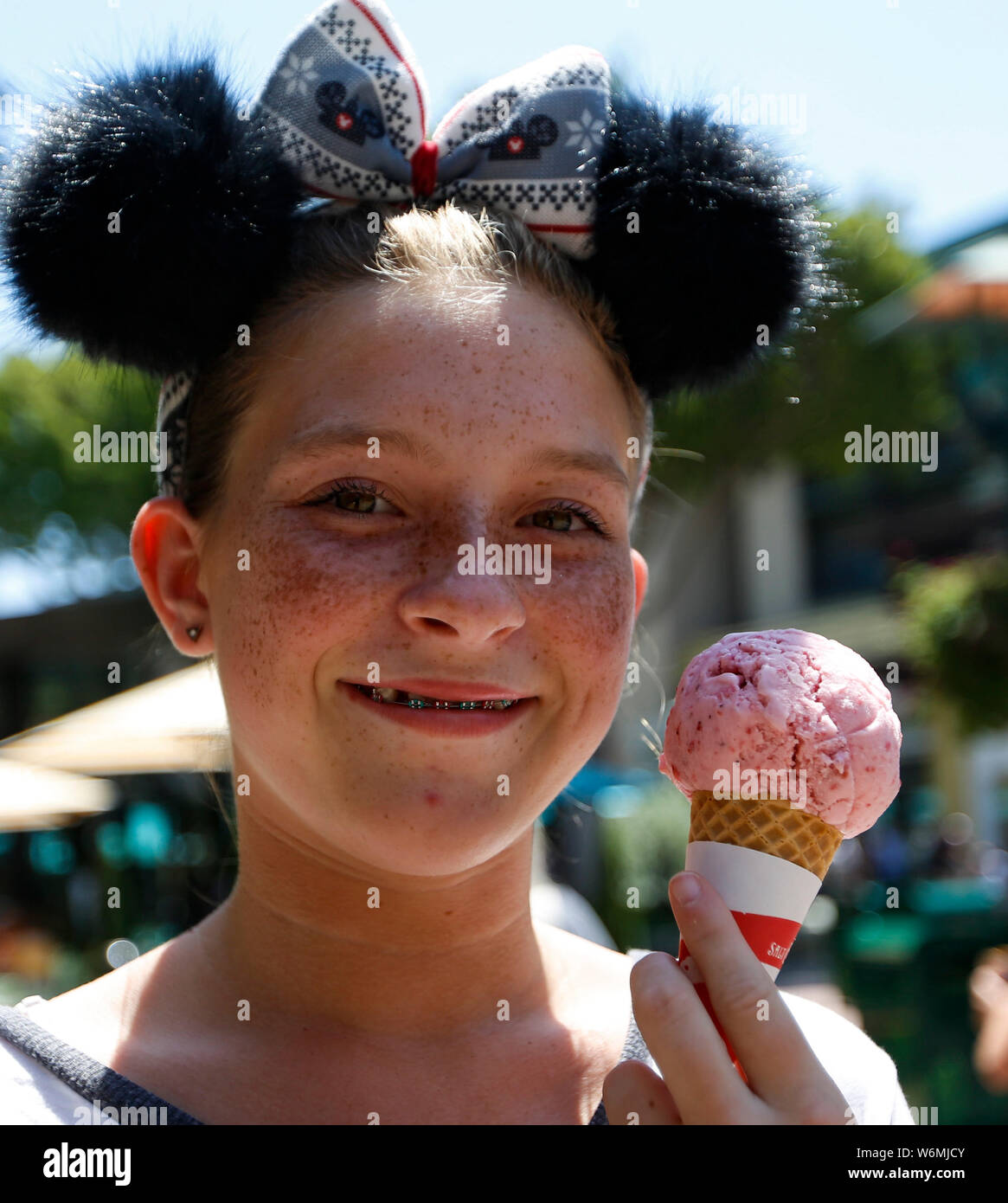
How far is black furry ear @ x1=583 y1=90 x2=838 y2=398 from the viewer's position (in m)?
2.03

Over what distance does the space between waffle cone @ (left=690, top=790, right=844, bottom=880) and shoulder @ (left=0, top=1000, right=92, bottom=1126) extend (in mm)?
1015

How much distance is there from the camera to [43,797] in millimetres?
8727

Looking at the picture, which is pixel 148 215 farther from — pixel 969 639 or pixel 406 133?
pixel 969 639

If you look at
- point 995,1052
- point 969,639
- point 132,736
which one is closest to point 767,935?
point 995,1052

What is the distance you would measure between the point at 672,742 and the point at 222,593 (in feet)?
2.47

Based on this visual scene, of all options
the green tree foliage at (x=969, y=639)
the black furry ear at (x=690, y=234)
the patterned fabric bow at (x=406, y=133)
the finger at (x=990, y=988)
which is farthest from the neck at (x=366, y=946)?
the green tree foliage at (x=969, y=639)

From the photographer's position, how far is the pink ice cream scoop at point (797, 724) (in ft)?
5.56

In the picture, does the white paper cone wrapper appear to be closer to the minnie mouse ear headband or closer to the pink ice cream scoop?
the pink ice cream scoop

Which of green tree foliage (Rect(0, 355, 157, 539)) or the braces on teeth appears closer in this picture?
the braces on teeth

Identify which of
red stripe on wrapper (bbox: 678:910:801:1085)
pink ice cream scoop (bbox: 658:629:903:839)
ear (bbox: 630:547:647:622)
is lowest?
red stripe on wrapper (bbox: 678:910:801:1085)

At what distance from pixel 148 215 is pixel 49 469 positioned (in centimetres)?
1974

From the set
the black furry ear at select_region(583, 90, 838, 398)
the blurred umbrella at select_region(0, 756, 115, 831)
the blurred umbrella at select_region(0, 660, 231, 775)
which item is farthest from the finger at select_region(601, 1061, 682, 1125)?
the blurred umbrella at select_region(0, 756, 115, 831)

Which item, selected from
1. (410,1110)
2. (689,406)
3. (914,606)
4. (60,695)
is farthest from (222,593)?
(60,695)

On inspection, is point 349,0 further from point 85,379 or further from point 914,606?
point 914,606
